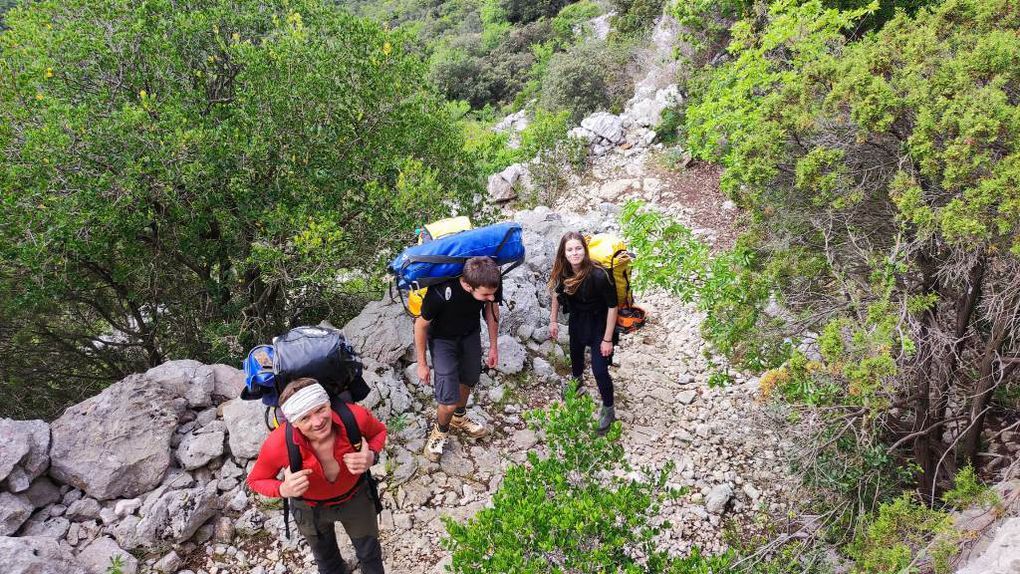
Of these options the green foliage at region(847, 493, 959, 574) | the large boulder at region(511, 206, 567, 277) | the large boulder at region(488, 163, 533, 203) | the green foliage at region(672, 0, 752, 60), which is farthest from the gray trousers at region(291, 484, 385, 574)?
the green foliage at region(672, 0, 752, 60)

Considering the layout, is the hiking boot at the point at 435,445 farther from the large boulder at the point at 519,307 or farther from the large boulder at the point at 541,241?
the large boulder at the point at 541,241

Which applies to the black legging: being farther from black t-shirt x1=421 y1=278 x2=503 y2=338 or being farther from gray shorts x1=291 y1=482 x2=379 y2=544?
gray shorts x1=291 y1=482 x2=379 y2=544

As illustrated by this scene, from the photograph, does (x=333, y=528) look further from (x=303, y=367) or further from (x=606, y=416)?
(x=606, y=416)

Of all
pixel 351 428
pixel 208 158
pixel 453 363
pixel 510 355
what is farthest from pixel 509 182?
pixel 351 428

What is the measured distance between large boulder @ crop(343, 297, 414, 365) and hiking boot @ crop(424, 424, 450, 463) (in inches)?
43.1

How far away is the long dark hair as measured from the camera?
15.6 feet

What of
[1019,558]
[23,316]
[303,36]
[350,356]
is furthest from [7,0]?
[1019,558]

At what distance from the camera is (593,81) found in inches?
736

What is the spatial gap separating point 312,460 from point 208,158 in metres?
3.88

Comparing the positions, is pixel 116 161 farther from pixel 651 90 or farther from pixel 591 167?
pixel 651 90

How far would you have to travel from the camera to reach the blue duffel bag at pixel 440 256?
14.3 feet

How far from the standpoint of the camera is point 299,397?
2.97m

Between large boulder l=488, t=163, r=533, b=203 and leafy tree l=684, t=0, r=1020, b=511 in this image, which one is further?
large boulder l=488, t=163, r=533, b=203

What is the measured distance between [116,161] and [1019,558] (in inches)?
270
